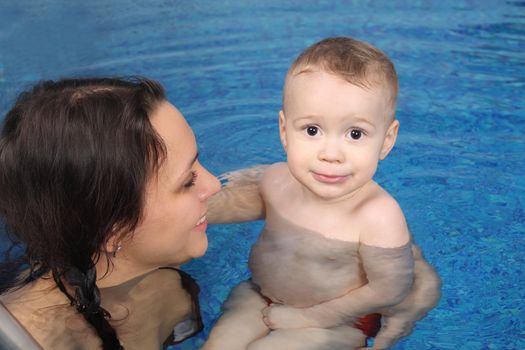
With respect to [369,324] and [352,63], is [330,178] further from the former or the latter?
[369,324]

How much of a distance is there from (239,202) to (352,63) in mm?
896

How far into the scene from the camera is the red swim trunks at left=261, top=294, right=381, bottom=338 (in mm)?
2738

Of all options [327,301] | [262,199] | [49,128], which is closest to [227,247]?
[262,199]

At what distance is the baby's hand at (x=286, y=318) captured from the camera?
2.71 meters

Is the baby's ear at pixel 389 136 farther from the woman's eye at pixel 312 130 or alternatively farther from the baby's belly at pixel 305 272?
the baby's belly at pixel 305 272

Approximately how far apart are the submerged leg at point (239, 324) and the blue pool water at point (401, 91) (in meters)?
0.24

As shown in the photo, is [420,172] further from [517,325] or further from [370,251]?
[370,251]

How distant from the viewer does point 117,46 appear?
233 inches

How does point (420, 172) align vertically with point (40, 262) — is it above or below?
below

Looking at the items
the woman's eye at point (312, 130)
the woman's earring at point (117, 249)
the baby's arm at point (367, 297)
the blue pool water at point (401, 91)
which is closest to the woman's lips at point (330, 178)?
the woman's eye at point (312, 130)

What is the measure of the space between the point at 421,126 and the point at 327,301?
2.30m

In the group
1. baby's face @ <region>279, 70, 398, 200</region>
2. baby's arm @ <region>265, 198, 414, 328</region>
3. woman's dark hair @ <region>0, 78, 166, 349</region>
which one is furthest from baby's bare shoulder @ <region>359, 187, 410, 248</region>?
woman's dark hair @ <region>0, 78, 166, 349</region>

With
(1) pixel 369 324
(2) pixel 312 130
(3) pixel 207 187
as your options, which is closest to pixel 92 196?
(3) pixel 207 187

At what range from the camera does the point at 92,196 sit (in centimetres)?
221
